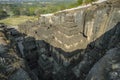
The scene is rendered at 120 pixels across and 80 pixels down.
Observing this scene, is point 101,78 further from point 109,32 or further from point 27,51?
point 27,51

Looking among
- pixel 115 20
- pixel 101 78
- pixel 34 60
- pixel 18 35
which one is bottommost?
pixel 34 60

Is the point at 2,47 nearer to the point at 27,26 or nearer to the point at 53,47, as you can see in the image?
the point at 53,47

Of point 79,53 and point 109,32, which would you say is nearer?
point 109,32

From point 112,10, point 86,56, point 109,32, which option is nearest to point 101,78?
point 86,56

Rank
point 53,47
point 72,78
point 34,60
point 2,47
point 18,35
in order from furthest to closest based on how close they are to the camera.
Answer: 1. point 18,35
2. point 34,60
3. point 53,47
4. point 72,78
5. point 2,47

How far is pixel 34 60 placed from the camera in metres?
45.7

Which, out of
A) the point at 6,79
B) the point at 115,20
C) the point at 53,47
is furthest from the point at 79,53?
the point at 6,79

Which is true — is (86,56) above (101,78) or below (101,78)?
below

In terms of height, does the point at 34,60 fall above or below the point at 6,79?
below

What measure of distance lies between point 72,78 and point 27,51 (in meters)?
16.2

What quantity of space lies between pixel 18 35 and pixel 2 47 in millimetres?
25939

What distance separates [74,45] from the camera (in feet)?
128

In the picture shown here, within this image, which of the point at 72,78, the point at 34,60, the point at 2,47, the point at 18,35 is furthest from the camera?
the point at 18,35

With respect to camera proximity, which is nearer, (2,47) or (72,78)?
(2,47)
